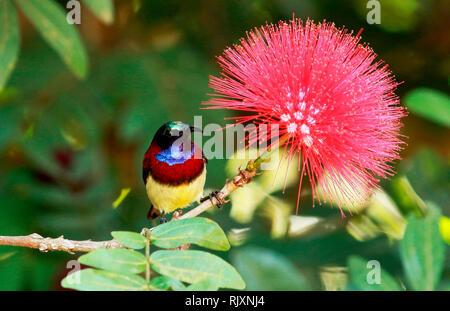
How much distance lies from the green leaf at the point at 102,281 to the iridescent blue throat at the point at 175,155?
56 cm

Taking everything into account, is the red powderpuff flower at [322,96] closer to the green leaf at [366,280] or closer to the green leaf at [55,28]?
the green leaf at [366,280]

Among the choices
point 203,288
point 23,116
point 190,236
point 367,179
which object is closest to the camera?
point 203,288

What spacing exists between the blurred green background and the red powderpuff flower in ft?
2.55

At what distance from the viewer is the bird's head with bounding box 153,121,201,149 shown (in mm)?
1455

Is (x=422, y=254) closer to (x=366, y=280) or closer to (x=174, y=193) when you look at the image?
(x=366, y=280)

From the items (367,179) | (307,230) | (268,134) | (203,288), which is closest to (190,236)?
(203,288)

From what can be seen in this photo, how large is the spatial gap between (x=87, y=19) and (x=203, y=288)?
1.86 metres

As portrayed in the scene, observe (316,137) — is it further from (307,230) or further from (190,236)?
(307,230)

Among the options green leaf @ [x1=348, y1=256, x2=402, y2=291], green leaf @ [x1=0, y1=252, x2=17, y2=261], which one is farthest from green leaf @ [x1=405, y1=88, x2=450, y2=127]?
green leaf @ [x1=0, y1=252, x2=17, y2=261]

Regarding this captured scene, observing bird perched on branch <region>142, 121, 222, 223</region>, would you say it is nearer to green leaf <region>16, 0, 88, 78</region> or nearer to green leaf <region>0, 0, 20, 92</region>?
green leaf <region>16, 0, 88, 78</region>

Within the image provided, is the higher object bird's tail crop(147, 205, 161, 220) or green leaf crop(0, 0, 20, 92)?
green leaf crop(0, 0, 20, 92)

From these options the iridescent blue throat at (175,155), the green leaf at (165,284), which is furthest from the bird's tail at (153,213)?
the green leaf at (165,284)

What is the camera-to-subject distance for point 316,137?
117cm

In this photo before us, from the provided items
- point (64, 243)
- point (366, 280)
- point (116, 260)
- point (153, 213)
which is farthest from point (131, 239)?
point (153, 213)
